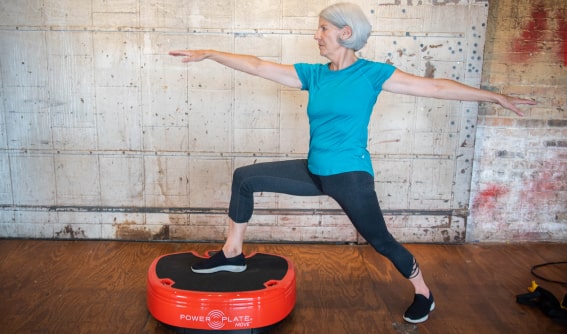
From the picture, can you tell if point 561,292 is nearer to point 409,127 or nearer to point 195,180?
point 409,127

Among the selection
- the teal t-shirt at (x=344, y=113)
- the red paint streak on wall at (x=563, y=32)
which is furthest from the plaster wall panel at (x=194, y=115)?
the teal t-shirt at (x=344, y=113)

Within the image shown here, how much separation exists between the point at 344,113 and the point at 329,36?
41 centimetres

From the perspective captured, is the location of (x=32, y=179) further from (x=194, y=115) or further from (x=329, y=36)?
(x=329, y=36)

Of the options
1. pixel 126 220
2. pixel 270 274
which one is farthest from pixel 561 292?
pixel 126 220

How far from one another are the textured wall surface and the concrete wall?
0.02 meters

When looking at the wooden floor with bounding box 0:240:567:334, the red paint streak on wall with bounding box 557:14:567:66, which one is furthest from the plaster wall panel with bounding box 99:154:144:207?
the red paint streak on wall with bounding box 557:14:567:66

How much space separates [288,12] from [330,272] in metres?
1.93

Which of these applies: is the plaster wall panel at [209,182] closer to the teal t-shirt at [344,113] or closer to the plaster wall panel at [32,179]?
the plaster wall panel at [32,179]

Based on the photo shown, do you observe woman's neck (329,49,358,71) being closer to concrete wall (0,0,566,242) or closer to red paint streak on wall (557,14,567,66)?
concrete wall (0,0,566,242)

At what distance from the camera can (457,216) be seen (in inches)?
160

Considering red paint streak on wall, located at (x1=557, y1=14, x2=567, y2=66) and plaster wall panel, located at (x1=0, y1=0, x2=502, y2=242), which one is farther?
red paint streak on wall, located at (x1=557, y1=14, x2=567, y2=66)

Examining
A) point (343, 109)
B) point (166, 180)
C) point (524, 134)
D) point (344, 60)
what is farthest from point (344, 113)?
point (524, 134)

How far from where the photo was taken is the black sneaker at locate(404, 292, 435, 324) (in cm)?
281

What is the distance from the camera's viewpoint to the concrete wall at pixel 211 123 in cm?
378
